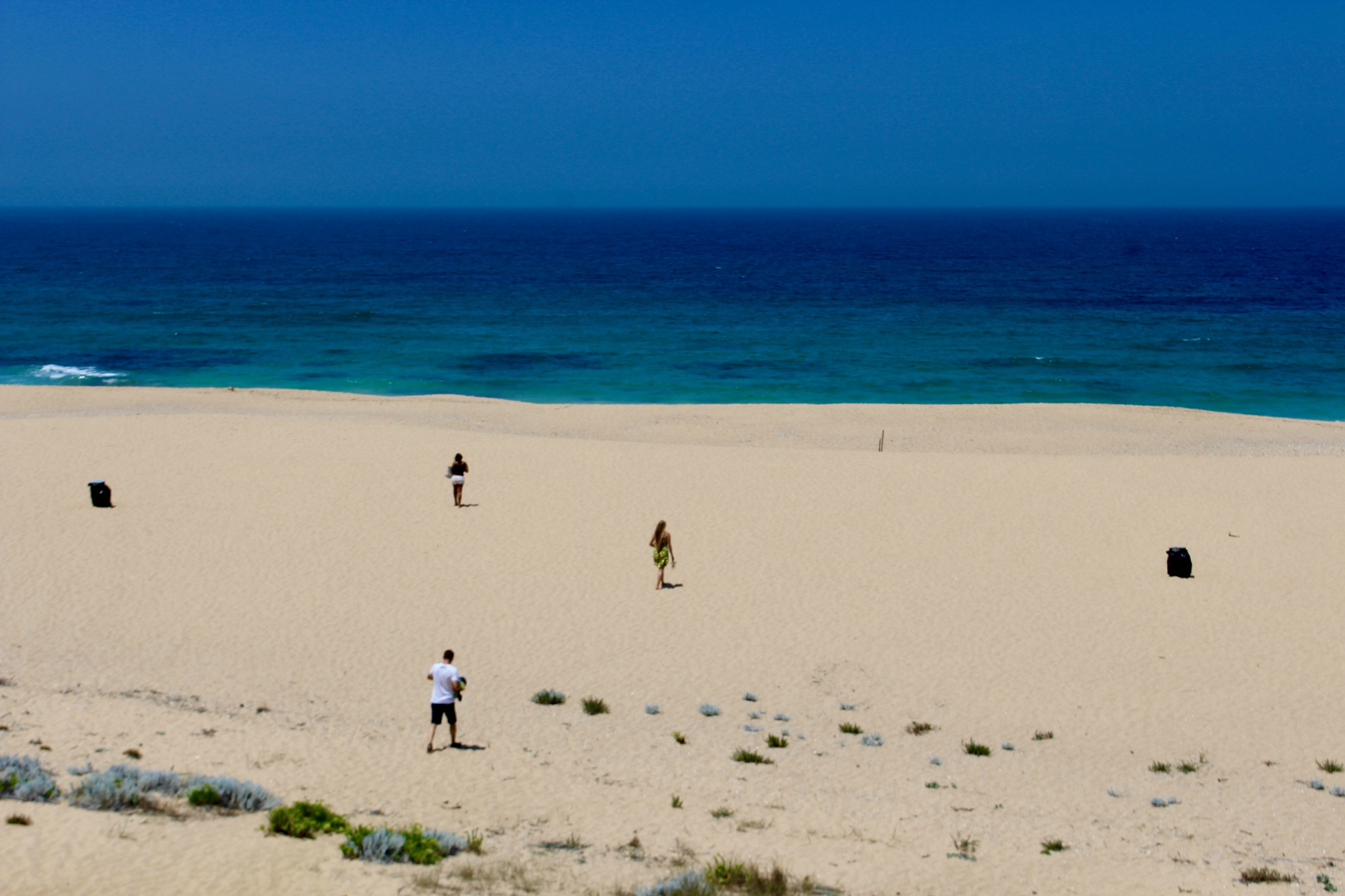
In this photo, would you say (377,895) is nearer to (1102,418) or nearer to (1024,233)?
(1102,418)

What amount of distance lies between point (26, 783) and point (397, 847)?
3492mm

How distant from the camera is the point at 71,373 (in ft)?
142

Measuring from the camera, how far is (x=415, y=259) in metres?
99.1

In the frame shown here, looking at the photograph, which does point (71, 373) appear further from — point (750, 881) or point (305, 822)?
point (750, 881)

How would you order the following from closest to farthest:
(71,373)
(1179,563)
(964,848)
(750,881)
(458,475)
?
1. (750,881)
2. (964,848)
3. (1179,563)
4. (458,475)
5. (71,373)

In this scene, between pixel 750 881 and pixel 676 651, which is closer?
pixel 750 881

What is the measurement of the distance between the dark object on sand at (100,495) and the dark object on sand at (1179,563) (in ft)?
68.3

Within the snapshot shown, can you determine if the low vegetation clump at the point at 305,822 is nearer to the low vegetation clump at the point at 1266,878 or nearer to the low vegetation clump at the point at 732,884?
the low vegetation clump at the point at 732,884

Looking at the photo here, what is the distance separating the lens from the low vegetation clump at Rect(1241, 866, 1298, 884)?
28.0ft

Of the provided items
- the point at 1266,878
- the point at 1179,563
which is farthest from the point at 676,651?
the point at 1179,563

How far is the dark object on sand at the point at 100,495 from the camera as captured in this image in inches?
837

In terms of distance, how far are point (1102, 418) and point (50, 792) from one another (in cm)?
3314

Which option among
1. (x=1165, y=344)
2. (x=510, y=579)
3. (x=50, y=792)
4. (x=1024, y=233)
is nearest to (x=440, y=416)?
(x=510, y=579)

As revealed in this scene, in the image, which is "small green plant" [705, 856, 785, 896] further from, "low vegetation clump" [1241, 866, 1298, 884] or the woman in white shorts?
the woman in white shorts
